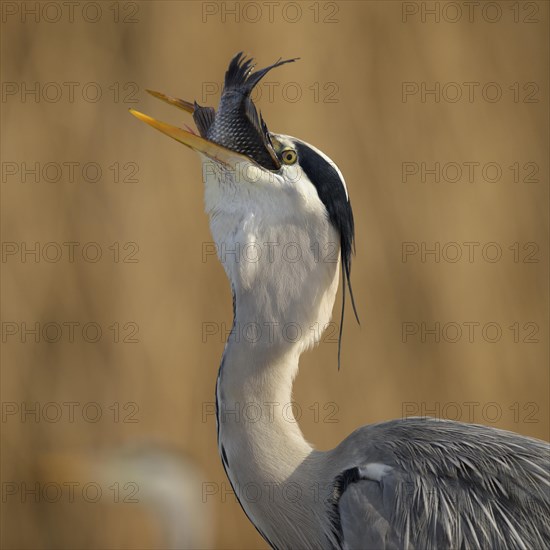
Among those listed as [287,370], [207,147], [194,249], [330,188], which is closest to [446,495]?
[287,370]

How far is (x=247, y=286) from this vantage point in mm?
1347

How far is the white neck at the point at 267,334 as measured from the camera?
4.40ft

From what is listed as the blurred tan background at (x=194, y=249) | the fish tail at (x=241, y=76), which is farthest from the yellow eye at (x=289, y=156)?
the blurred tan background at (x=194, y=249)

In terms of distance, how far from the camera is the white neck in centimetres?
134

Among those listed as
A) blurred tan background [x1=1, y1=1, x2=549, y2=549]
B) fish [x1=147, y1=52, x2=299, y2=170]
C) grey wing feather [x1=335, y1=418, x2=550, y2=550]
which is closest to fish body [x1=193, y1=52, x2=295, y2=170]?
fish [x1=147, y1=52, x2=299, y2=170]

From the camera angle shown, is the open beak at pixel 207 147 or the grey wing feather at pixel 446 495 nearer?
the grey wing feather at pixel 446 495

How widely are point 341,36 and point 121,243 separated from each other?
37.0 inches

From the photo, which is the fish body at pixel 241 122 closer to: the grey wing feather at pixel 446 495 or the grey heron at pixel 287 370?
the grey heron at pixel 287 370

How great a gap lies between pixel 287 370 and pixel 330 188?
307 mm

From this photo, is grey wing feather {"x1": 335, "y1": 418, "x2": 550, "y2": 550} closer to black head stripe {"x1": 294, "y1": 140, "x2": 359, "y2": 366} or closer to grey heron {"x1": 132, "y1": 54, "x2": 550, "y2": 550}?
grey heron {"x1": 132, "y1": 54, "x2": 550, "y2": 550}

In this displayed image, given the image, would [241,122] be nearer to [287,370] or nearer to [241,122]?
[241,122]

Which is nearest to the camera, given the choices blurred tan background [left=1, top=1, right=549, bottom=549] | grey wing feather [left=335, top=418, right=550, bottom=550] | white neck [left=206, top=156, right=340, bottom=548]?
grey wing feather [left=335, top=418, right=550, bottom=550]

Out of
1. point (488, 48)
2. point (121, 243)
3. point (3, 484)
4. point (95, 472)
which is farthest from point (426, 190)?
point (3, 484)

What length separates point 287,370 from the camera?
138 cm
